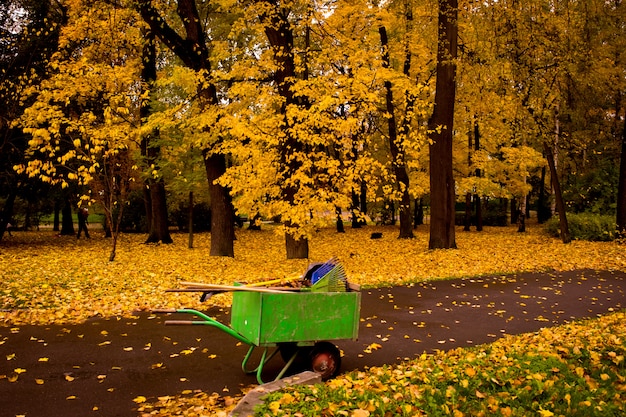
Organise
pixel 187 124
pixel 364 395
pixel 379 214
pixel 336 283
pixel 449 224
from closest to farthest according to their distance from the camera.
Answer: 1. pixel 364 395
2. pixel 336 283
3. pixel 187 124
4. pixel 449 224
5. pixel 379 214

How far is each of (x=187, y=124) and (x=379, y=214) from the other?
2745cm

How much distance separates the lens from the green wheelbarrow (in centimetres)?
498

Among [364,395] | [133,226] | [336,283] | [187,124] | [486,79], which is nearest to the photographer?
[364,395]

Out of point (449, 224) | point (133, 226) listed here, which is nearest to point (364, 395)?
point (449, 224)

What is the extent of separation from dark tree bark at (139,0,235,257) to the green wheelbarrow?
9833 millimetres

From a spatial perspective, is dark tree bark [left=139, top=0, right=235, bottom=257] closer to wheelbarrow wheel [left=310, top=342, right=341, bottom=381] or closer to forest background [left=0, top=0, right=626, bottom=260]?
forest background [left=0, top=0, right=626, bottom=260]

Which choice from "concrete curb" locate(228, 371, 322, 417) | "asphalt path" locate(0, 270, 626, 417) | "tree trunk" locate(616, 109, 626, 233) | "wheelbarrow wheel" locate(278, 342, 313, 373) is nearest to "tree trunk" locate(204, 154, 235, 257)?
"asphalt path" locate(0, 270, 626, 417)

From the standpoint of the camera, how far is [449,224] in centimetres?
1745

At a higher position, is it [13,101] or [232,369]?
[13,101]

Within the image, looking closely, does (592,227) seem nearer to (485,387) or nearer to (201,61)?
(201,61)

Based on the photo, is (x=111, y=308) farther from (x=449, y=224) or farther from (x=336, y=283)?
(x=449, y=224)

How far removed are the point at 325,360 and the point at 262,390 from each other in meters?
1.14

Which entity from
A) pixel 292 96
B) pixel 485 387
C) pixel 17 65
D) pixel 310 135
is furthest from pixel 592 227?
pixel 17 65

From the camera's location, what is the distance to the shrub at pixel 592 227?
2092cm
